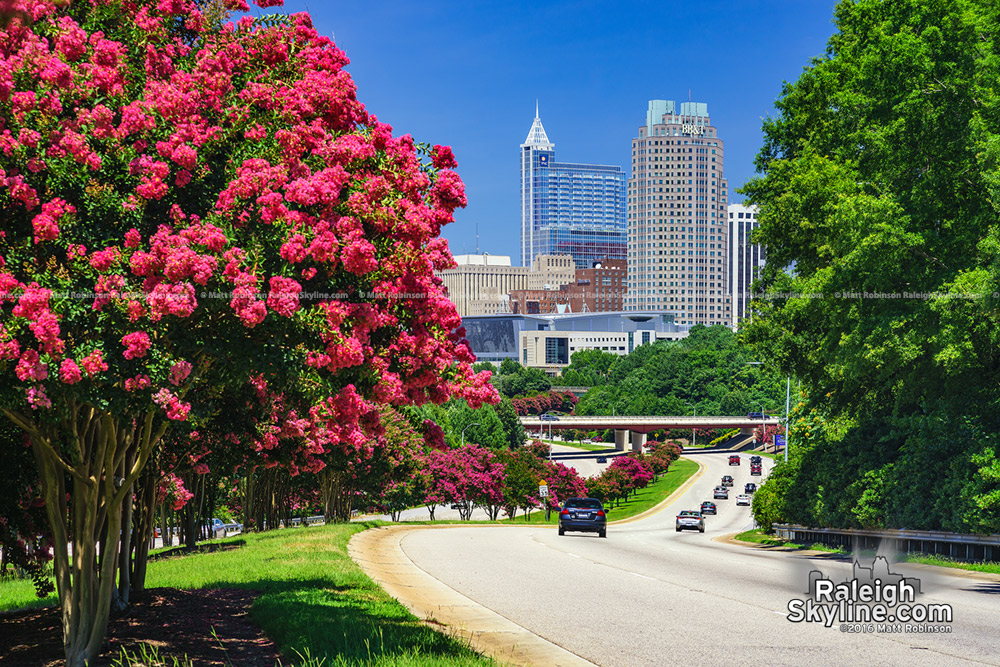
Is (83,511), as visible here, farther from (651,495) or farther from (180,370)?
(651,495)

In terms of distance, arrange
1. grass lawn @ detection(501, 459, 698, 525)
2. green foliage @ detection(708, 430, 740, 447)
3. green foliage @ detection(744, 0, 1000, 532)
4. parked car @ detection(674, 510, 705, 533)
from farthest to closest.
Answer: green foliage @ detection(708, 430, 740, 447), grass lawn @ detection(501, 459, 698, 525), parked car @ detection(674, 510, 705, 533), green foliage @ detection(744, 0, 1000, 532)

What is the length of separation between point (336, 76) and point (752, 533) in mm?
40889

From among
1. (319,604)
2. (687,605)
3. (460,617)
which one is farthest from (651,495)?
(319,604)

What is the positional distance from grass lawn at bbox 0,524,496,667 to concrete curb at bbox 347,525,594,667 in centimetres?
43

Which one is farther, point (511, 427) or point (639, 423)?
point (639, 423)

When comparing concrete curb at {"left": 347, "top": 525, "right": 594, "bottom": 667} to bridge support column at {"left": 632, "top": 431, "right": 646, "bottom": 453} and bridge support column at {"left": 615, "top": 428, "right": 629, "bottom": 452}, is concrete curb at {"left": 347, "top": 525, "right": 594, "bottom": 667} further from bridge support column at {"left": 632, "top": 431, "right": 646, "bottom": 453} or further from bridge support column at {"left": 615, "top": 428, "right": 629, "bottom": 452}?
bridge support column at {"left": 632, "top": 431, "right": 646, "bottom": 453}

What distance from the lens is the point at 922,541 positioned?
26281 millimetres

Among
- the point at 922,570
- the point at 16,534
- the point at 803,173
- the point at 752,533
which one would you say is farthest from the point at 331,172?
the point at 752,533

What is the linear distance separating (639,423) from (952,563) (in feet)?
481

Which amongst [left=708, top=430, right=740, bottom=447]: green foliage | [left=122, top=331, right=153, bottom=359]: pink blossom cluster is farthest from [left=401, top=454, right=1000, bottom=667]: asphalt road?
[left=708, top=430, right=740, bottom=447]: green foliage

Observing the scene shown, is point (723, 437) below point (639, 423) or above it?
below

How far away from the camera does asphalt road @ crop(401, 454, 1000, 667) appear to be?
36.8 ft

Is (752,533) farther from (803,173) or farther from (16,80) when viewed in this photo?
(16,80)

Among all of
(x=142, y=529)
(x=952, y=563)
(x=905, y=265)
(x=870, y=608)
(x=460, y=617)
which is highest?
(x=905, y=265)
